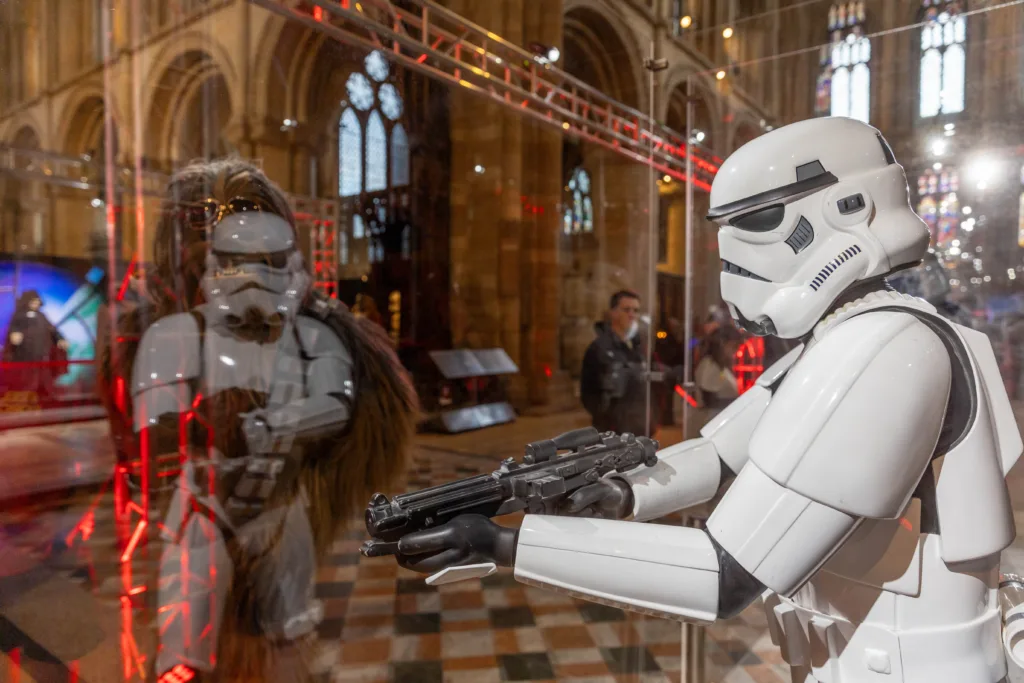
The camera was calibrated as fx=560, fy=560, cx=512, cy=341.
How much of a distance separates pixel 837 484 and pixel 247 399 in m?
1.54

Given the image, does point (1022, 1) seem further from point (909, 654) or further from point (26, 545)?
point (26, 545)

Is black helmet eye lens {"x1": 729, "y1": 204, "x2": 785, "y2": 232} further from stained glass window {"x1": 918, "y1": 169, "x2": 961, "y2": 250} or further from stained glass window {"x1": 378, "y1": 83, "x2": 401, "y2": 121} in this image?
stained glass window {"x1": 378, "y1": 83, "x2": 401, "y2": 121}

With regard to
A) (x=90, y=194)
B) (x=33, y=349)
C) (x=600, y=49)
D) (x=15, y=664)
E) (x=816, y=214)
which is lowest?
(x=15, y=664)

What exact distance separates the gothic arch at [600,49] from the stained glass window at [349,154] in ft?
3.37

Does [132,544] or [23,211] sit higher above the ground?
[23,211]

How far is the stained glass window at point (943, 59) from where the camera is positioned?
1.87 m

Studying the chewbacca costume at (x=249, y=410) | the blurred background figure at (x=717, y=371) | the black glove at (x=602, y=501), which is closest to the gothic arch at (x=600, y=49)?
the blurred background figure at (x=717, y=371)

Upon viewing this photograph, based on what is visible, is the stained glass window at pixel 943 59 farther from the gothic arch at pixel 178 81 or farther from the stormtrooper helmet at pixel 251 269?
the gothic arch at pixel 178 81

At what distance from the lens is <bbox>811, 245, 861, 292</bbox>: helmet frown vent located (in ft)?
2.65

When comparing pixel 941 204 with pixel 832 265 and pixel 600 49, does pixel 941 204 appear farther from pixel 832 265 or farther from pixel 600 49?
pixel 832 265

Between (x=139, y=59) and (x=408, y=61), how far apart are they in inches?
38.5

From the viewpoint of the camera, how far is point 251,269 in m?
1.56

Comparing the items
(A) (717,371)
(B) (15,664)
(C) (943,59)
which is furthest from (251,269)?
(C) (943,59)

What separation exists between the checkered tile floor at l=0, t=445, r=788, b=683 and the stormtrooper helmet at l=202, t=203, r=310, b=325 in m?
0.90
